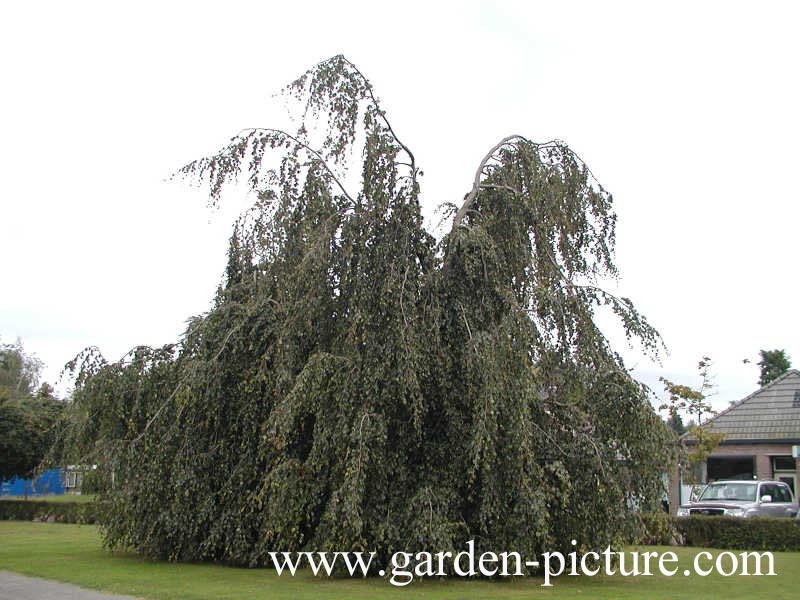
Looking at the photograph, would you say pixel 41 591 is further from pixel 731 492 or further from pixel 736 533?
pixel 731 492

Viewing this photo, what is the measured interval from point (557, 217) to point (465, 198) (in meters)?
1.79

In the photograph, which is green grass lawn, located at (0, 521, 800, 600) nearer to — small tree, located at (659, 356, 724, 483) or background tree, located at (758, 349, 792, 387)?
small tree, located at (659, 356, 724, 483)

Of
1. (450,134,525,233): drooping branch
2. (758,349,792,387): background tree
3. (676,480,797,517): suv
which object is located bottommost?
(676,480,797,517): suv

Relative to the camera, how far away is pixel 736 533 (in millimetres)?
21203

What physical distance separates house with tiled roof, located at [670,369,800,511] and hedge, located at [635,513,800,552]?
9402 millimetres

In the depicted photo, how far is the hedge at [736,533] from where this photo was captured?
2069 cm

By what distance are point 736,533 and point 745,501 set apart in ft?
9.13

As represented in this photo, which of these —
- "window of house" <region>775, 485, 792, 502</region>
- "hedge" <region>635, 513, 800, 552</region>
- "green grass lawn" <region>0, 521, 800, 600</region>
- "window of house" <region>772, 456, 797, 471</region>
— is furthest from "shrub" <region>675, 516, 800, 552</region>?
"window of house" <region>772, 456, 797, 471</region>

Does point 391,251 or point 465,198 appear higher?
point 465,198

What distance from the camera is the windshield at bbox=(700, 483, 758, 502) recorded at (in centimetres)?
2394

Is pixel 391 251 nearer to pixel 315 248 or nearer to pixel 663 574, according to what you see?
pixel 315 248

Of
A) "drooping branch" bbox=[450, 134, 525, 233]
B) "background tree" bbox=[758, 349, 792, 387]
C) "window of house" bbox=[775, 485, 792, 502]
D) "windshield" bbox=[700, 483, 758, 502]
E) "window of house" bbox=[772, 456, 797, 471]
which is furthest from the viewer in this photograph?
"background tree" bbox=[758, 349, 792, 387]

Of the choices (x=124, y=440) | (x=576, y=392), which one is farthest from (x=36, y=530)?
(x=576, y=392)

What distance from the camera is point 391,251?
13109 millimetres
